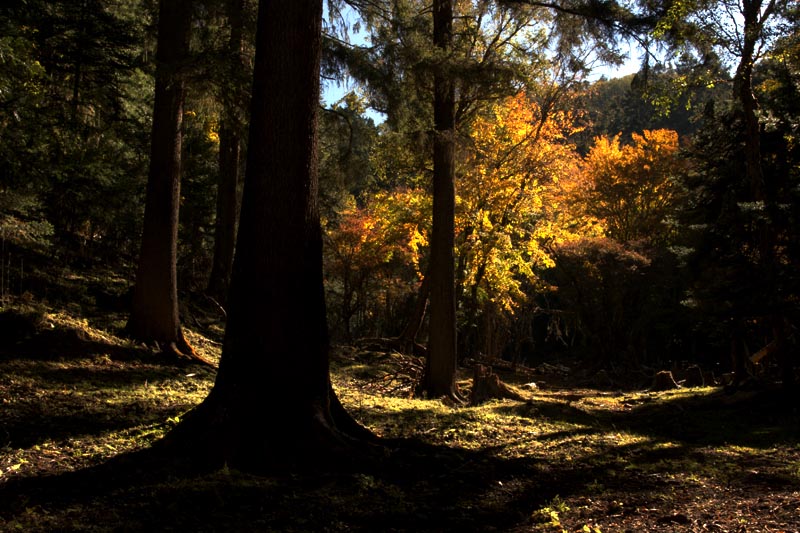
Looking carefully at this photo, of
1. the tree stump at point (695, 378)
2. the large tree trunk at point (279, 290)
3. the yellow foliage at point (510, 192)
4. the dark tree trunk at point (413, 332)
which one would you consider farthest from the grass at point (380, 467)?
the yellow foliage at point (510, 192)

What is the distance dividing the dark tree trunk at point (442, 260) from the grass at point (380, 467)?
1100 millimetres

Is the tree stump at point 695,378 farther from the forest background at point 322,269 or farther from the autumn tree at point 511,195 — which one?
the autumn tree at point 511,195

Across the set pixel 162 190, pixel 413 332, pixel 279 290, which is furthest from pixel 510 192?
pixel 279 290

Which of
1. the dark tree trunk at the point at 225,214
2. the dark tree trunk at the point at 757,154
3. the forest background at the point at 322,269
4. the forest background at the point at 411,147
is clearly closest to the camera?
the forest background at the point at 322,269

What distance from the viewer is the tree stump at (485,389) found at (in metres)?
10.6

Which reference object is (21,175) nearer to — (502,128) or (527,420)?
(527,420)

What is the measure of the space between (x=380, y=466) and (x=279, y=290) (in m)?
1.63

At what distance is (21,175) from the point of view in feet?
24.4

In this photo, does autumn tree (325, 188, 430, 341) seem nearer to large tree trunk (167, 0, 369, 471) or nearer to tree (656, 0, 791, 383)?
tree (656, 0, 791, 383)

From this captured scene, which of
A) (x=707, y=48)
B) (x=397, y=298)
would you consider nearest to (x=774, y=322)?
(x=707, y=48)

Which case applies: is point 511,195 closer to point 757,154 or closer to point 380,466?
point 757,154

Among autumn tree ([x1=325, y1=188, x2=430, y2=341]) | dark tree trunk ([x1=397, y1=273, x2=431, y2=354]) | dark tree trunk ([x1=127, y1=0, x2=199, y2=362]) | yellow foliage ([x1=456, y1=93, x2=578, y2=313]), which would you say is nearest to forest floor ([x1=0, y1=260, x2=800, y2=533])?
dark tree trunk ([x1=127, y1=0, x2=199, y2=362])

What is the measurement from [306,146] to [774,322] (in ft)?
29.8

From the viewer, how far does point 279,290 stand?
4742 mm
